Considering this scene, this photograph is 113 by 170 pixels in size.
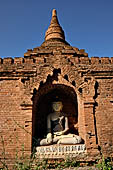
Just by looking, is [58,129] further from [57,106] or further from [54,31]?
[54,31]

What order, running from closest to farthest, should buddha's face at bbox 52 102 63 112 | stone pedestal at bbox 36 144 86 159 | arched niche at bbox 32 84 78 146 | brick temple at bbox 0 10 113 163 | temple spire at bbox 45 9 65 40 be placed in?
stone pedestal at bbox 36 144 86 159 → brick temple at bbox 0 10 113 163 → arched niche at bbox 32 84 78 146 → buddha's face at bbox 52 102 63 112 → temple spire at bbox 45 9 65 40

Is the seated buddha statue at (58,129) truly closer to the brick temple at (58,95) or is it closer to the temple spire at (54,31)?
the brick temple at (58,95)

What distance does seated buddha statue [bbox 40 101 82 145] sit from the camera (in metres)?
8.19

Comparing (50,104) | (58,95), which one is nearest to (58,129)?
(50,104)

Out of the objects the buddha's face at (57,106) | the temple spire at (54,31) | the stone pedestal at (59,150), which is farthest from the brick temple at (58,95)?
the temple spire at (54,31)

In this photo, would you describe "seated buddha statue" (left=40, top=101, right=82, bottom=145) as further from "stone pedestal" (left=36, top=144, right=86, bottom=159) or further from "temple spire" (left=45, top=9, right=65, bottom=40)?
"temple spire" (left=45, top=9, right=65, bottom=40)

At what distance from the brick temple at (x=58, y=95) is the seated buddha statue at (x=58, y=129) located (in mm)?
422

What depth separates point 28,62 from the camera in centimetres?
948

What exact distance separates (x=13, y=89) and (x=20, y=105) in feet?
2.75

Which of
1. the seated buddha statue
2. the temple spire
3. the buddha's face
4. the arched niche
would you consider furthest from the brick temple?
the temple spire

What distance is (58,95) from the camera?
406 inches

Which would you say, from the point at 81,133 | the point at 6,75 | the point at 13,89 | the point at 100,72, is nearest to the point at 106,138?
the point at 81,133

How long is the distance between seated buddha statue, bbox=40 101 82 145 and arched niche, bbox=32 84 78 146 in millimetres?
401

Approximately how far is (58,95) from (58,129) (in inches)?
70.3
